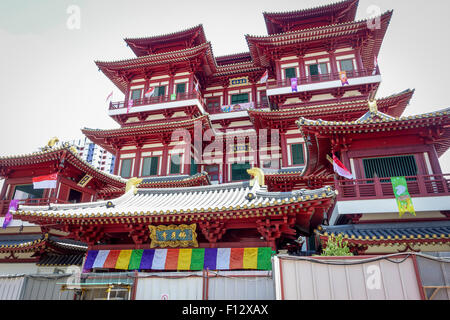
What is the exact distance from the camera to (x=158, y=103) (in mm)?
24969

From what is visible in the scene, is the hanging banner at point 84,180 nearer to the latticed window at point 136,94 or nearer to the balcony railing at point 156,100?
the balcony railing at point 156,100

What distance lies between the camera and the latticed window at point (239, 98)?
27.2m

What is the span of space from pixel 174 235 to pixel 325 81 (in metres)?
17.0

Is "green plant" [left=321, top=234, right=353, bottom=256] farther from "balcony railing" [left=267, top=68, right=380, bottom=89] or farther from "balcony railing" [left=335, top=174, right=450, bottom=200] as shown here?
"balcony railing" [left=267, top=68, right=380, bottom=89]

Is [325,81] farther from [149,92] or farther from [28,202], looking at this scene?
[28,202]

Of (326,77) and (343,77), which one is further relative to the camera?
(326,77)

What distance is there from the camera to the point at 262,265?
10.2 metres

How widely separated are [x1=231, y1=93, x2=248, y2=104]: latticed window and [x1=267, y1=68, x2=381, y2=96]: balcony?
4.88 m

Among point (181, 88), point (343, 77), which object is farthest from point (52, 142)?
point (343, 77)

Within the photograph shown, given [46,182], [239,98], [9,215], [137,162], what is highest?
[239,98]

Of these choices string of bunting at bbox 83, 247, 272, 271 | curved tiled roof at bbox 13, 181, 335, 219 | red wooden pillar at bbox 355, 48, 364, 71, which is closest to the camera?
curved tiled roof at bbox 13, 181, 335, 219

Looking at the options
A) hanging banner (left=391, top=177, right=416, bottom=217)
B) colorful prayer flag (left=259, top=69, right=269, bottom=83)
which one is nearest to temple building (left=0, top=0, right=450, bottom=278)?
hanging banner (left=391, top=177, right=416, bottom=217)

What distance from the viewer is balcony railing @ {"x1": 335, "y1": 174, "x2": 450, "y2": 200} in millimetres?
11977
